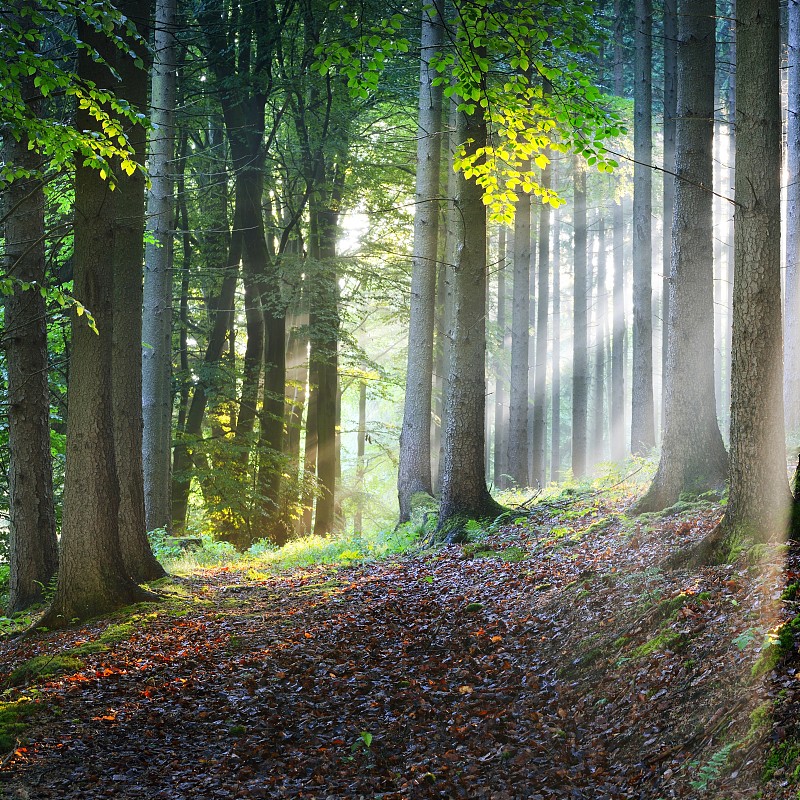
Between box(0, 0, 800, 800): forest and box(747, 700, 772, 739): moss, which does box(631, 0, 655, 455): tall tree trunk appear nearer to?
box(0, 0, 800, 800): forest

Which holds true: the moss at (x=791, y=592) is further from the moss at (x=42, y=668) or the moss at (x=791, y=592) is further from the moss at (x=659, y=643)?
the moss at (x=42, y=668)

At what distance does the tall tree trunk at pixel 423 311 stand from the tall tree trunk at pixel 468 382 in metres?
3.11

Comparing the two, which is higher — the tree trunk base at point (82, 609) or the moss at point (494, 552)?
the moss at point (494, 552)

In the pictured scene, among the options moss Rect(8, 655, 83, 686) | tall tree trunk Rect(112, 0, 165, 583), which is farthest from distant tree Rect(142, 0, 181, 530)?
moss Rect(8, 655, 83, 686)

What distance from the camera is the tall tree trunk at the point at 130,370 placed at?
940 centimetres

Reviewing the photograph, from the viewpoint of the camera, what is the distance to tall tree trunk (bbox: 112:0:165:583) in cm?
940

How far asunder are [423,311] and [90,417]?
7436mm

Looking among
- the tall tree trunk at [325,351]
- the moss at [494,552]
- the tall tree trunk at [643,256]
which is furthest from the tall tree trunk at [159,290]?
the tall tree trunk at [643,256]

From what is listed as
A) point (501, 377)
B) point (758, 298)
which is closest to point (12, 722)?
point (758, 298)

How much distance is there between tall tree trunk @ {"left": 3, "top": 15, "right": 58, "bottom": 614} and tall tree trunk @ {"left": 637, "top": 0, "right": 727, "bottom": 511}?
783 centimetres

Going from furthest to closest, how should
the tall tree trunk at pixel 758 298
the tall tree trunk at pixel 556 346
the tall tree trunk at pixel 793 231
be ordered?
1. the tall tree trunk at pixel 556 346
2. the tall tree trunk at pixel 793 231
3. the tall tree trunk at pixel 758 298

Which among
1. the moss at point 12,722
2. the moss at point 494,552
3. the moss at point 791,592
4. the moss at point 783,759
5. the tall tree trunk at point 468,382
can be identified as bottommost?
the moss at point 12,722

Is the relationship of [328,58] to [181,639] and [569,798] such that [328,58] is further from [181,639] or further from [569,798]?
[569,798]

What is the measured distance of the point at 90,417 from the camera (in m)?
8.00
